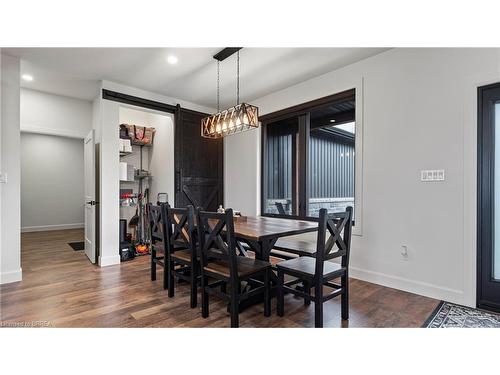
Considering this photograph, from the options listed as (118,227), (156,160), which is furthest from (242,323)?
(156,160)

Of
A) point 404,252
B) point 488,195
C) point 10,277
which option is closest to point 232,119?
point 404,252

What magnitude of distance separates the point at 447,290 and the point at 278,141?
3204 millimetres

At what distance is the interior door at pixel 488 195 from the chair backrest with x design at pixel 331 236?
1.30 meters

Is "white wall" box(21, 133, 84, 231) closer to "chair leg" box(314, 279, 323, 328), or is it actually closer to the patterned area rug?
"chair leg" box(314, 279, 323, 328)

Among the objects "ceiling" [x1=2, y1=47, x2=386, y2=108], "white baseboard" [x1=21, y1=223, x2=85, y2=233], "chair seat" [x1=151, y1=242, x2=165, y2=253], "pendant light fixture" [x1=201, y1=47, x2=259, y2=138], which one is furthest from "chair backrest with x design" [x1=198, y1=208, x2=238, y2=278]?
"white baseboard" [x1=21, y1=223, x2=85, y2=233]

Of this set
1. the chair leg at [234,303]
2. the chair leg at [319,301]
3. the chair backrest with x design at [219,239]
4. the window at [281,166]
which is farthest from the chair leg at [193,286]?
the window at [281,166]

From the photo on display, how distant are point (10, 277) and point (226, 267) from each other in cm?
282

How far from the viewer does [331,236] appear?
220 centimetres

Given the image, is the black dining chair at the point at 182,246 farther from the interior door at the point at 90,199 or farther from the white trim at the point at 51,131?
the white trim at the point at 51,131

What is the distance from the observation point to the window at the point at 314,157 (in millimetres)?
3788

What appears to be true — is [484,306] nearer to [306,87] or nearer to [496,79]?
[496,79]

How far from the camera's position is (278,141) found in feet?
15.6

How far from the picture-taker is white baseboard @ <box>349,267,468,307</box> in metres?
2.55

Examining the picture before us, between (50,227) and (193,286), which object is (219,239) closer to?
(193,286)
